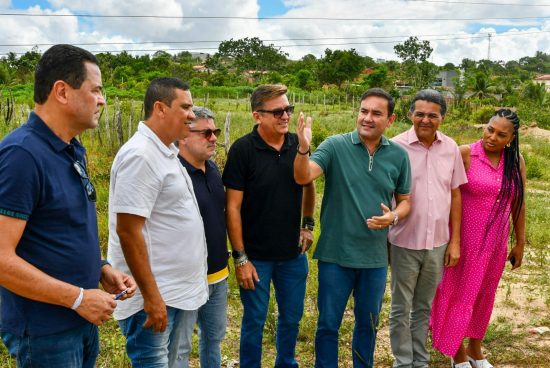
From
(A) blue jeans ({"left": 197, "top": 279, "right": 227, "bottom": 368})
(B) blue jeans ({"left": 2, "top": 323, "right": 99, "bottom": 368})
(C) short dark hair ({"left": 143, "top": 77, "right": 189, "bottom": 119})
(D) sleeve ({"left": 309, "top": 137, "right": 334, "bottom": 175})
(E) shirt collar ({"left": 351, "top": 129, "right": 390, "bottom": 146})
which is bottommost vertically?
(A) blue jeans ({"left": 197, "top": 279, "right": 227, "bottom": 368})

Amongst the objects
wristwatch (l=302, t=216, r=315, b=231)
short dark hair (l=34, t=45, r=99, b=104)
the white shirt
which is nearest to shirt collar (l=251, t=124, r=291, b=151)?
wristwatch (l=302, t=216, r=315, b=231)

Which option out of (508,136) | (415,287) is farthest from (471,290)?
(508,136)

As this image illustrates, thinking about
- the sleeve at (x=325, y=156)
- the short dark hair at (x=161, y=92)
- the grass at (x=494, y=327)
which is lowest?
the grass at (x=494, y=327)

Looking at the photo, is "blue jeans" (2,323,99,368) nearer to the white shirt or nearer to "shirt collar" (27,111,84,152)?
the white shirt

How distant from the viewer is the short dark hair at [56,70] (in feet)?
5.20

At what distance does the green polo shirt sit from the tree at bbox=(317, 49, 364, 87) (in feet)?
141

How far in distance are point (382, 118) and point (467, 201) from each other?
2.82 feet

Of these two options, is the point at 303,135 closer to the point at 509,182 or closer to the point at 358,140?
the point at 358,140

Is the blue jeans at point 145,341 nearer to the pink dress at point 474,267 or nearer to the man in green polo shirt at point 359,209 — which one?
the man in green polo shirt at point 359,209

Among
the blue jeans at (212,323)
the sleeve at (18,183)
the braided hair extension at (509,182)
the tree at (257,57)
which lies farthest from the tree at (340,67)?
the sleeve at (18,183)

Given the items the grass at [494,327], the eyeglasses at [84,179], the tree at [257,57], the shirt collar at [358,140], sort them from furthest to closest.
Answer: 1. the tree at [257,57]
2. the grass at [494,327]
3. the shirt collar at [358,140]
4. the eyeglasses at [84,179]

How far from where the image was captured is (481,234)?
10.1 feet

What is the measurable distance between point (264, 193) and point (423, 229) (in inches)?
38.4

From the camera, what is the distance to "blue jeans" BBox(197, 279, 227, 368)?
100 inches
